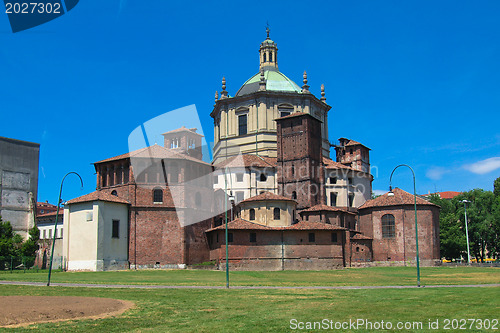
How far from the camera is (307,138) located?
2702 inches

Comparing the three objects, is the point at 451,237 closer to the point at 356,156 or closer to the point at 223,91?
the point at 356,156

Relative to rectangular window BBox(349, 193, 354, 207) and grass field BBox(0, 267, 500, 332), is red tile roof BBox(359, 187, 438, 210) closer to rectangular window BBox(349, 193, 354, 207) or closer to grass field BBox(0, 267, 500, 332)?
rectangular window BBox(349, 193, 354, 207)

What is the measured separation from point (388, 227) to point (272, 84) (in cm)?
2730

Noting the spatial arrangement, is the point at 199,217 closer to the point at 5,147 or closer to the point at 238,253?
the point at 238,253

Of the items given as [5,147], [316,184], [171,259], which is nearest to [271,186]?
[316,184]

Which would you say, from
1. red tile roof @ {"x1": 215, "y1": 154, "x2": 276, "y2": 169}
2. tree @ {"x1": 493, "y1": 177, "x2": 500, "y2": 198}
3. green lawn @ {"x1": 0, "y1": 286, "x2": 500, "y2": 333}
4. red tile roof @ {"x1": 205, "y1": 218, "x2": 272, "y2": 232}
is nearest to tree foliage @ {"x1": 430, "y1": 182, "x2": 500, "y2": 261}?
tree @ {"x1": 493, "y1": 177, "x2": 500, "y2": 198}

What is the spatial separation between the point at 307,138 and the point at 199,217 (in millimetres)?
17209

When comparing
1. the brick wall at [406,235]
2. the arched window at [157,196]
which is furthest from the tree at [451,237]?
the arched window at [157,196]

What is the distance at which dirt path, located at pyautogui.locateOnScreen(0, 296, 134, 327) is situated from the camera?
1731 centimetres

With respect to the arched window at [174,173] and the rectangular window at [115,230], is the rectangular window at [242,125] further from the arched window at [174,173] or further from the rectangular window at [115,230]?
the rectangular window at [115,230]

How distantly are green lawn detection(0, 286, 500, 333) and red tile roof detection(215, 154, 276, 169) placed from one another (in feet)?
145

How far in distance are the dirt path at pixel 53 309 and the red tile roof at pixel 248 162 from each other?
47.8 meters

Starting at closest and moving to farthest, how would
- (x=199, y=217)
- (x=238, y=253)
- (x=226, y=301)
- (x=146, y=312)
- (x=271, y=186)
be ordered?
1. (x=146, y=312)
2. (x=226, y=301)
3. (x=238, y=253)
4. (x=199, y=217)
5. (x=271, y=186)

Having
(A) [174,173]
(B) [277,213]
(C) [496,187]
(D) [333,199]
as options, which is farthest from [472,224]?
(A) [174,173]
